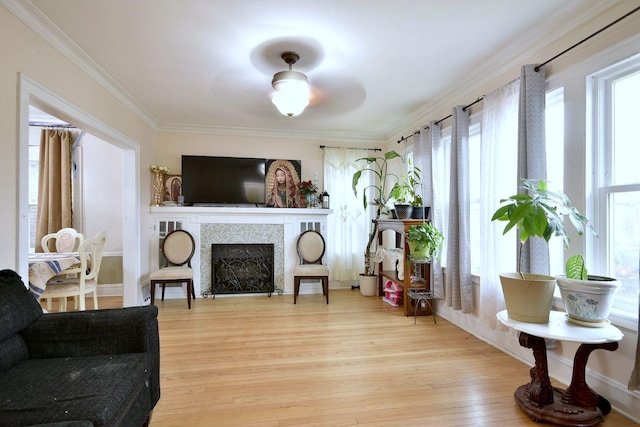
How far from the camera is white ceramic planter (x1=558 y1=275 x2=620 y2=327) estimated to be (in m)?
1.69

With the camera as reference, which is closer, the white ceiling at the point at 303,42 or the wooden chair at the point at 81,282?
the white ceiling at the point at 303,42

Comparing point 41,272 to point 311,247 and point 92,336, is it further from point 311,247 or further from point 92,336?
point 311,247

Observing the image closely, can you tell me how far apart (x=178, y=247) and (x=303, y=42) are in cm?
316

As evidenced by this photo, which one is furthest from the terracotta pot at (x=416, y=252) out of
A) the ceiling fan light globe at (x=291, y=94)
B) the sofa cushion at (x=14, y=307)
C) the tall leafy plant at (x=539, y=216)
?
the sofa cushion at (x=14, y=307)

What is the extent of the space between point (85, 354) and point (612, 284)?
2795mm

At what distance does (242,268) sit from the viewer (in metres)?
4.74

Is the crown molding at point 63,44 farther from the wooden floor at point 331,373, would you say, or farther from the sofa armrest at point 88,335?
the wooden floor at point 331,373

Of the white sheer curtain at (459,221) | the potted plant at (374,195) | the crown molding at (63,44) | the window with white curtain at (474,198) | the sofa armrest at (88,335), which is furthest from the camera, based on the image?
the potted plant at (374,195)

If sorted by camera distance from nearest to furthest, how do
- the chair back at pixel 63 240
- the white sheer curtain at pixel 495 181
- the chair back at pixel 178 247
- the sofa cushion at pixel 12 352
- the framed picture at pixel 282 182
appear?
the sofa cushion at pixel 12 352 → the white sheer curtain at pixel 495 181 → the chair back at pixel 63 240 → the chair back at pixel 178 247 → the framed picture at pixel 282 182

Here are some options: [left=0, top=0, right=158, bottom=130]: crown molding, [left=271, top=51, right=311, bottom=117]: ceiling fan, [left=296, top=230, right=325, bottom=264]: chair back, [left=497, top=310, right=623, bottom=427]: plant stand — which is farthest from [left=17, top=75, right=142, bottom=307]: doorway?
[left=497, top=310, right=623, bottom=427]: plant stand

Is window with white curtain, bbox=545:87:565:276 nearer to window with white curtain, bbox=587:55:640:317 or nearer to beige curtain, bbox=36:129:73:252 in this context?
window with white curtain, bbox=587:55:640:317

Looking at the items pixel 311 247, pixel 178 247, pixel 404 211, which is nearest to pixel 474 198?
pixel 404 211

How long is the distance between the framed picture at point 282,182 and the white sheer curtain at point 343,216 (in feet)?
1.62

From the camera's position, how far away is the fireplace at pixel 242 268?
4.66 m
